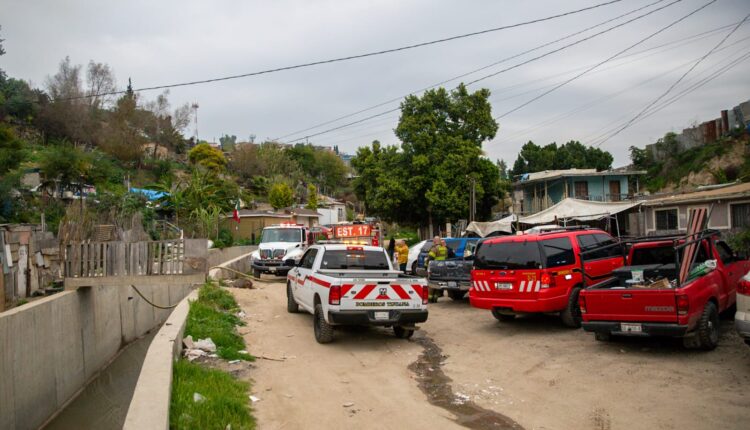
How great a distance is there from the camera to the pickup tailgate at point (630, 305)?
8070 mm

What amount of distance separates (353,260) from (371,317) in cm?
197

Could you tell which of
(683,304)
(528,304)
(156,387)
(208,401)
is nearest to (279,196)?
(528,304)

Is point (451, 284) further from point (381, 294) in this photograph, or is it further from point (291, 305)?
point (381, 294)

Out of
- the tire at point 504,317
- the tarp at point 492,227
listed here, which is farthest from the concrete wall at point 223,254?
the tire at point 504,317

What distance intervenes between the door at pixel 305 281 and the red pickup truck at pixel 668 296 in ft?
17.2

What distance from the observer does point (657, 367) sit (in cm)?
791

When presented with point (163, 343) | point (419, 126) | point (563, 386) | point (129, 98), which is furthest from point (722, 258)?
point (129, 98)

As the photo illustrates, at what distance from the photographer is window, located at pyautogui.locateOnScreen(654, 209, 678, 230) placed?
2169 cm

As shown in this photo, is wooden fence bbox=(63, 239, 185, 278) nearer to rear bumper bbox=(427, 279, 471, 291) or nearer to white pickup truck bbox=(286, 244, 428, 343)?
white pickup truck bbox=(286, 244, 428, 343)

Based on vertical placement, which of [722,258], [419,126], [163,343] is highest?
[419,126]

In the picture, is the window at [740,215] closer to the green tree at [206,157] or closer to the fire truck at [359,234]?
the fire truck at [359,234]

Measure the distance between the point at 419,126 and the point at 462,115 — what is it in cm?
300

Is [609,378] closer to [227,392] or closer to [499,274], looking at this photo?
[499,274]

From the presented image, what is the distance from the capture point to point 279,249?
22.5 meters
